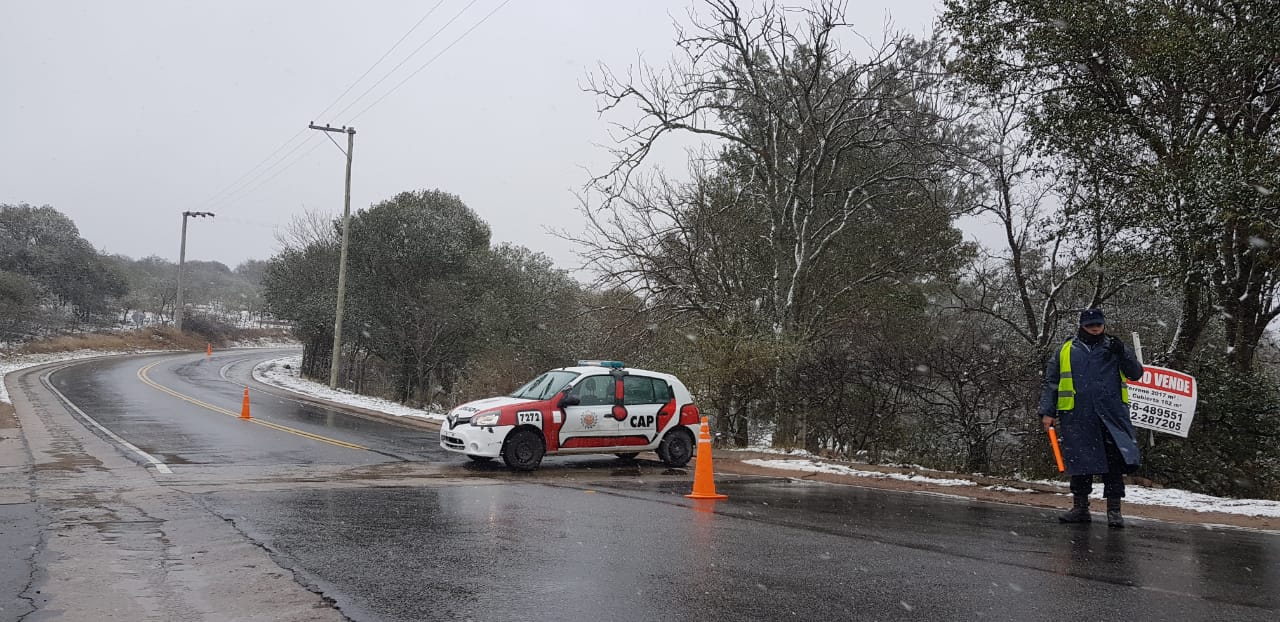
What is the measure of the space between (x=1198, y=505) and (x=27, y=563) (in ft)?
35.0

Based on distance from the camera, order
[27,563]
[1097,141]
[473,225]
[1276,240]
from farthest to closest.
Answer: [473,225] → [1097,141] → [1276,240] → [27,563]

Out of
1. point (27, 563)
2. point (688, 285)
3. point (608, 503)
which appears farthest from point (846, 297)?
point (27, 563)

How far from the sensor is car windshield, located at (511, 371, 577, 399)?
13.6 meters

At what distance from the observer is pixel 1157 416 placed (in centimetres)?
1144

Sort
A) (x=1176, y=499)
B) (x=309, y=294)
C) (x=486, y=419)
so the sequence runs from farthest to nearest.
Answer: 1. (x=309, y=294)
2. (x=486, y=419)
3. (x=1176, y=499)

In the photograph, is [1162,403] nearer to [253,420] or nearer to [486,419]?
[486,419]

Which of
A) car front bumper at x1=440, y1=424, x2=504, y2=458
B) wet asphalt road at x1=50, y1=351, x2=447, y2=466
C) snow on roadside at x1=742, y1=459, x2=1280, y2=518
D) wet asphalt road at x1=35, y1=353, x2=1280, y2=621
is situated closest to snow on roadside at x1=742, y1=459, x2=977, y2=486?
snow on roadside at x1=742, y1=459, x2=1280, y2=518

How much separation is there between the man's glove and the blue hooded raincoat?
0.03m

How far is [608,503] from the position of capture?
9500 mm

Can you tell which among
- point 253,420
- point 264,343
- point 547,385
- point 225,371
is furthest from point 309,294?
point 264,343

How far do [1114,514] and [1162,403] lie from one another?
4.00m

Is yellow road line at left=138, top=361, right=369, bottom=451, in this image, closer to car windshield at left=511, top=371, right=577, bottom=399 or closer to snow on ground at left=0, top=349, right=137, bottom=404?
car windshield at left=511, top=371, right=577, bottom=399

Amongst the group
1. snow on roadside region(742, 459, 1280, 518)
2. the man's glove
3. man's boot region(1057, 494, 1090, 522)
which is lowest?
snow on roadside region(742, 459, 1280, 518)

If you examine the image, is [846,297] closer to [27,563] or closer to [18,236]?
[27,563]
